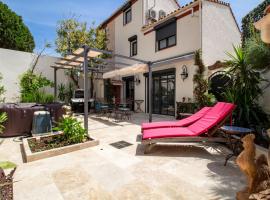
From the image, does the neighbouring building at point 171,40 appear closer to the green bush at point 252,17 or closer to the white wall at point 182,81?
the white wall at point 182,81

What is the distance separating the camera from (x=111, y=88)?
1741 cm

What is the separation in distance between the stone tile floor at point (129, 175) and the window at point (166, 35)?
8234mm

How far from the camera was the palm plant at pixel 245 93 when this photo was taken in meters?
5.74

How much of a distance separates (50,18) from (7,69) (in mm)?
6150

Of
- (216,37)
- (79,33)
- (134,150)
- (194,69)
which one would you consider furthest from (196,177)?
(79,33)

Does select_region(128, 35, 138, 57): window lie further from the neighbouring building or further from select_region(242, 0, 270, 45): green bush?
select_region(242, 0, 270, 45): green bush

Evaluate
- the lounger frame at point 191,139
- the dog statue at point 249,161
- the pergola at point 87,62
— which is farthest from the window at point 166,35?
the dog statue at point 249,161

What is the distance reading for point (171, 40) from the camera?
11812 millimetres

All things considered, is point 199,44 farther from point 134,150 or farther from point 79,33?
point 79,33

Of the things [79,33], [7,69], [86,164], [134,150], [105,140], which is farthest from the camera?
[79,33]

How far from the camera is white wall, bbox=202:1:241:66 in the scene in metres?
9.97

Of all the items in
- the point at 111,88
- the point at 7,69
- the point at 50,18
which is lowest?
the point at 111,88

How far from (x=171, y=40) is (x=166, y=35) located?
471mm

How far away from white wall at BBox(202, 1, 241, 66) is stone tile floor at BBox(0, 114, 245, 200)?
21.4 feet
